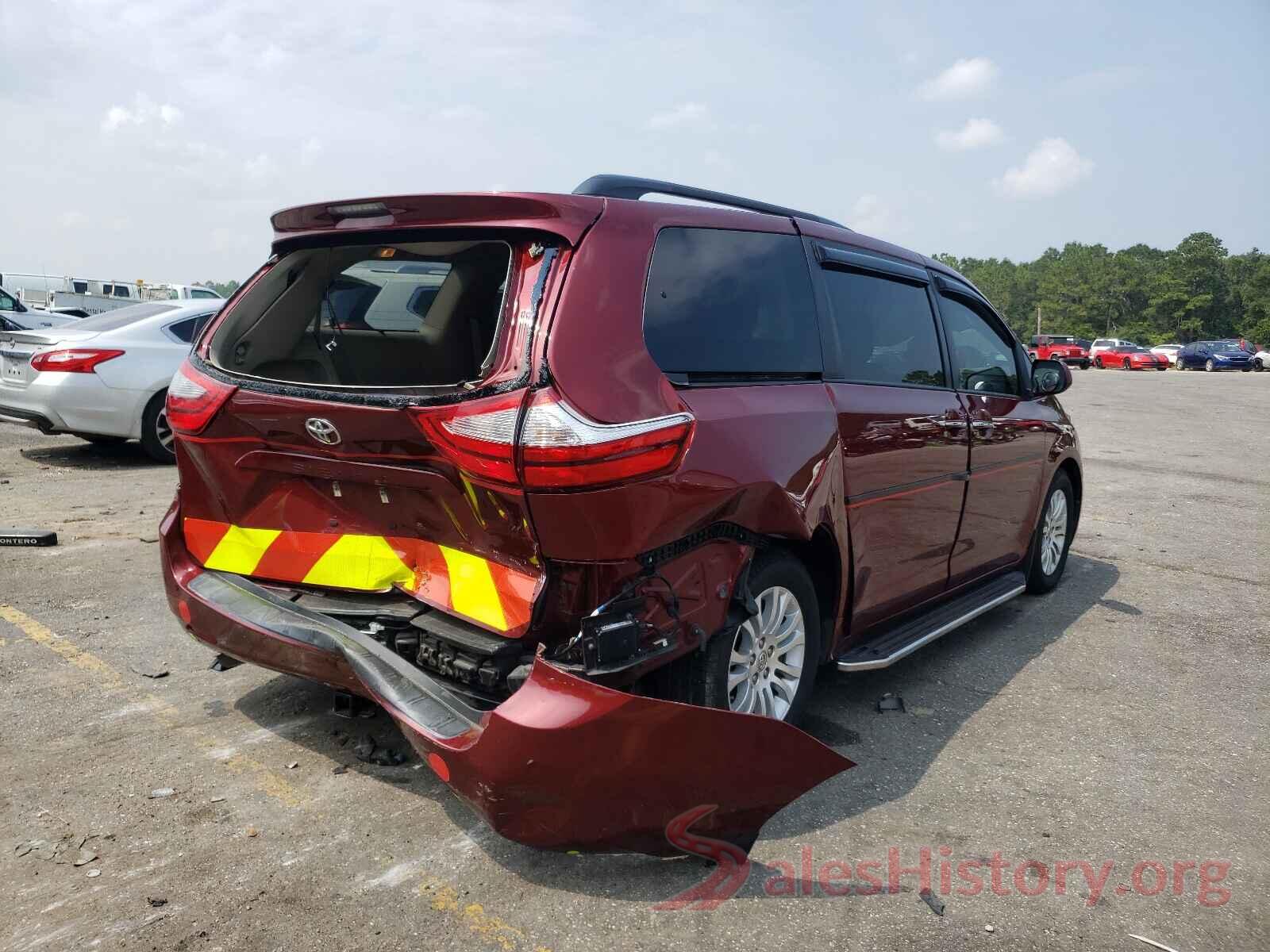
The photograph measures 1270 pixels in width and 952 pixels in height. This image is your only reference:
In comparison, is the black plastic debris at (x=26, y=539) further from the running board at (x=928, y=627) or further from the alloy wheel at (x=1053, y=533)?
the alloy wheel at (x=1053, y=533)

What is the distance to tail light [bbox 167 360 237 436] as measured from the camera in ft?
11.0

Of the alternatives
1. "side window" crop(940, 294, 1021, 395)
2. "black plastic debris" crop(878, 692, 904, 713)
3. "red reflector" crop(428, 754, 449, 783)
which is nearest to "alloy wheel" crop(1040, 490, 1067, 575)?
"side window" crop(940, 294, 1021, 395)

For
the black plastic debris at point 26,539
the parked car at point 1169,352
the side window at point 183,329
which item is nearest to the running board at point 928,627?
the black plastic debris at point 26,539

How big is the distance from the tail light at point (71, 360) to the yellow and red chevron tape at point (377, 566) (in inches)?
250

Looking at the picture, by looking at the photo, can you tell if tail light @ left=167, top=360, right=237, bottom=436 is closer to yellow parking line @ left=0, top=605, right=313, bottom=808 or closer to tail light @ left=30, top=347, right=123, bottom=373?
yellow parking line @ left=0, top=605, right=313, bottom=808

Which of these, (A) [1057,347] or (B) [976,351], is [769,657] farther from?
(A) [1057,347]

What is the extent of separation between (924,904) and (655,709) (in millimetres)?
986

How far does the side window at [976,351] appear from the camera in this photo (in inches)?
190

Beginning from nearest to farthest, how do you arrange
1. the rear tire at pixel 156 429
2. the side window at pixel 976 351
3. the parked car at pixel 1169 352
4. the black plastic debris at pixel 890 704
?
1. the black plastic debris at pixel 890 704
2. the side window at pixel 976 351
3. the rear tire at pixel 156 429
4. the parked car at pixel 1169 352

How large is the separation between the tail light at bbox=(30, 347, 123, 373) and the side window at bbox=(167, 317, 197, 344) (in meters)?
0.73

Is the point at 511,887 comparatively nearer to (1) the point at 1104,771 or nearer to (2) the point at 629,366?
(2) the point at 629,366

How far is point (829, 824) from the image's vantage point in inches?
125

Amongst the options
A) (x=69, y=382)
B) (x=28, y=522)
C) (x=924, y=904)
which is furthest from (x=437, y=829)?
(x=69, y=382)

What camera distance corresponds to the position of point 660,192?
354 cm
